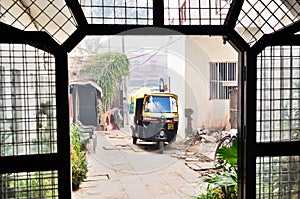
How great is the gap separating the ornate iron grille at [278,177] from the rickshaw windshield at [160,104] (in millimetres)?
5715

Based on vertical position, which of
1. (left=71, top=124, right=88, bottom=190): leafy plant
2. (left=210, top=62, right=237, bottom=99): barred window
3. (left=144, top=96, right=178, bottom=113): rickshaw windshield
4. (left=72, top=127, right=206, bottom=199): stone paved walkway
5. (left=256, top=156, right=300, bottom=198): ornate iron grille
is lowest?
(left=72, top=127, right=206, bottom=199): stone paved walkway

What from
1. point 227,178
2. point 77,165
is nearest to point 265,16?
point 227,178

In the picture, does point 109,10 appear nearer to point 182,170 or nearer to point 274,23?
point 274,23

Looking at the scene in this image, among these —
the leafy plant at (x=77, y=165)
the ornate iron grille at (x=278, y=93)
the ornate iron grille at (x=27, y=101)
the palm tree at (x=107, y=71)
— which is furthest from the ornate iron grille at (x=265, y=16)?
the palm tree at (x=107, y=71)

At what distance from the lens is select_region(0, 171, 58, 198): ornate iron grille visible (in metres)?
2.21

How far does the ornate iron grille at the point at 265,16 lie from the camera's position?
2521mm

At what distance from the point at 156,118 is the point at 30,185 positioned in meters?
6.17

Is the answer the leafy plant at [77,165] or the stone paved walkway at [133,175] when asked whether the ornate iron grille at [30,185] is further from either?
the leafy plant at [77,165]

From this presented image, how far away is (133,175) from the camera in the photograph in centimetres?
613

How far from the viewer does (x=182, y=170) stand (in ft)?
21.2

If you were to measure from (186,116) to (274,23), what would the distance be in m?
6.35

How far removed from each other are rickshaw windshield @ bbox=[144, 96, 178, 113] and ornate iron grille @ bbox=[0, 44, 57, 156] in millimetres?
5976

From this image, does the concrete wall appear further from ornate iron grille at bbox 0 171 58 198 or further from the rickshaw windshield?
ornate iron grille at bbox 0 171 58 198

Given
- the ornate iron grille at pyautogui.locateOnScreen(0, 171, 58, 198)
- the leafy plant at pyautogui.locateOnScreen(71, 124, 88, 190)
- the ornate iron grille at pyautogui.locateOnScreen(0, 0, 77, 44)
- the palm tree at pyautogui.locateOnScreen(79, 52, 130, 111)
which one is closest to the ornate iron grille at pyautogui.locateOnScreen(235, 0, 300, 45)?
the ornate iron grille at pyautogui.locateOnScreen(0, 0, 77, 44)
